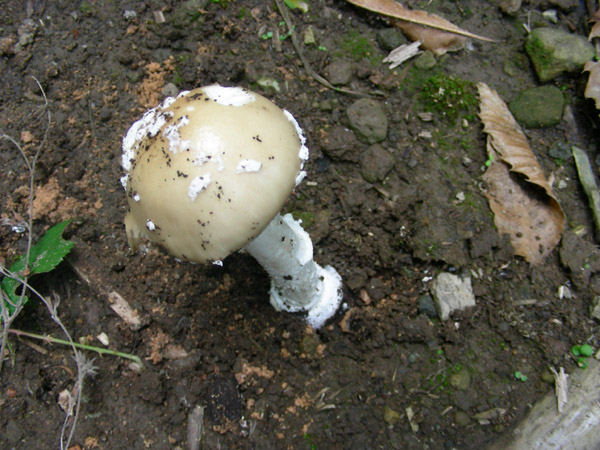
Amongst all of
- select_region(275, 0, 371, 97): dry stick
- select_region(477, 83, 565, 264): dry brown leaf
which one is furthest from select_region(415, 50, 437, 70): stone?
select_region(477, 83, 565, 264): dry brown leaf

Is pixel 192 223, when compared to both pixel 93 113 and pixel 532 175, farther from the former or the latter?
pixel 532 175

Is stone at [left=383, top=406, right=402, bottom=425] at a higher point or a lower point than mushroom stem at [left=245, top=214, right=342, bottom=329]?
lower

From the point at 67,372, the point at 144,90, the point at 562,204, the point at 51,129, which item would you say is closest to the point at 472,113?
the point at 562,204

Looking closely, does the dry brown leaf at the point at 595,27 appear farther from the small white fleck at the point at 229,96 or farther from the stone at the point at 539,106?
the small white fleck at the point at 229,96

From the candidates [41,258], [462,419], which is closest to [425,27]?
[462,419]

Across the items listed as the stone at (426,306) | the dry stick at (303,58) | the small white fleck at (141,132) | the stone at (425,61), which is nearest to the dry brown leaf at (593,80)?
the stone at (425,61)

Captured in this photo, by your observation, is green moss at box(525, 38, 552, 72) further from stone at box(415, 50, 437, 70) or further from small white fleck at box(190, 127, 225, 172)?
small white fleck at box(190, 127, 225, 172)
